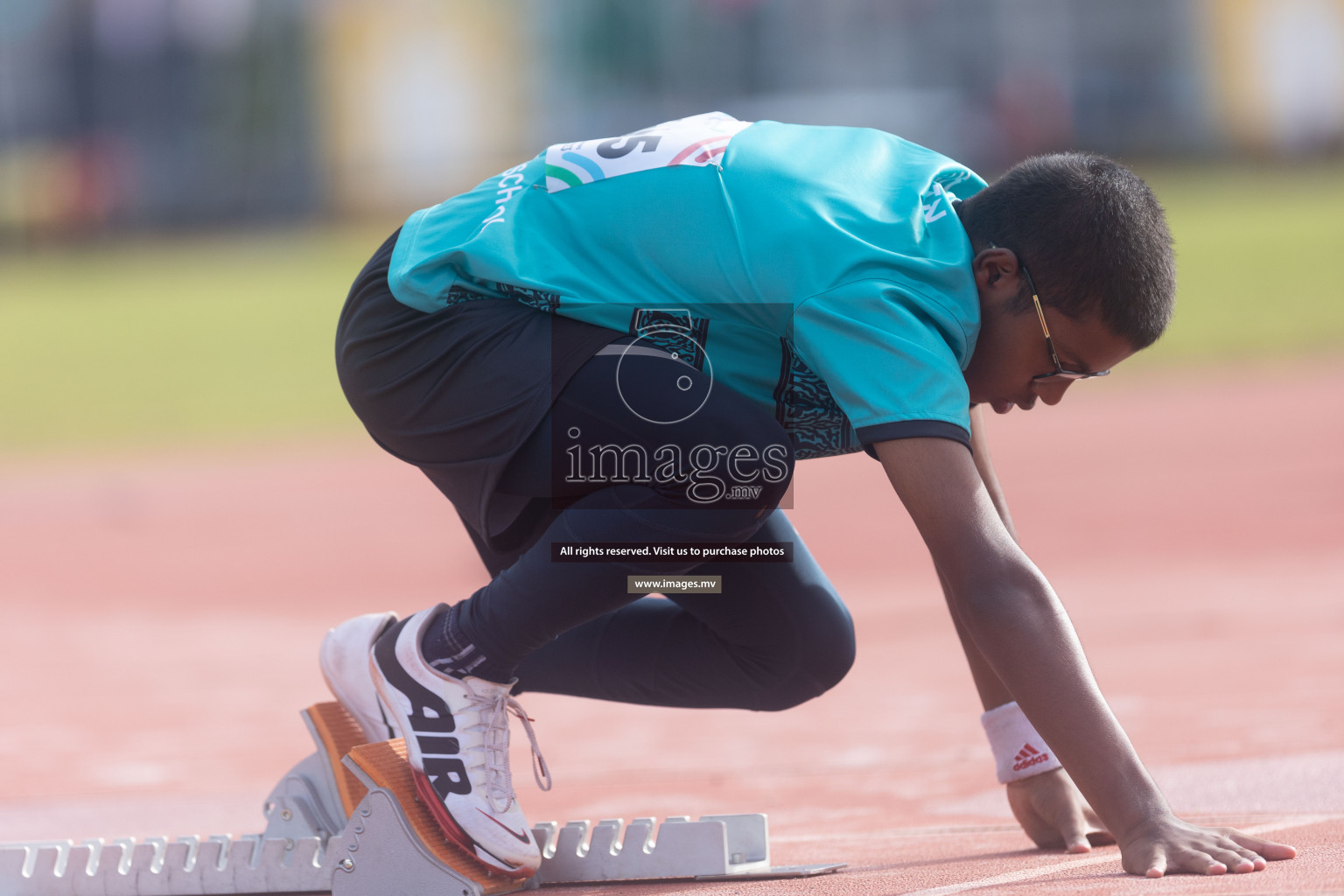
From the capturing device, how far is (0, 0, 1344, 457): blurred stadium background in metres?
26.1

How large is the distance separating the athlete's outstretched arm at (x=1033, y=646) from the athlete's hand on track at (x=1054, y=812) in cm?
49

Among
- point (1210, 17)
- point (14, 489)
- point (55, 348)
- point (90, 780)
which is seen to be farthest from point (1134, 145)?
point (90, 780)

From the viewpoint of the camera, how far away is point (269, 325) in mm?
19125

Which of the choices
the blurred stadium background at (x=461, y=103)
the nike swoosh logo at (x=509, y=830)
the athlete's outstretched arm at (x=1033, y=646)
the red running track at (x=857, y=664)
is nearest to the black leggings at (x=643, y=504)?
the nike swoosh logo at (x=509, y=830)

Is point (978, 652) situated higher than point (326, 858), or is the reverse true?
point (978, 652)

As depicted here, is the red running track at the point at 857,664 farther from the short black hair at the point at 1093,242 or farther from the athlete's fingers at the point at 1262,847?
the short black hair at the point at 1093,242

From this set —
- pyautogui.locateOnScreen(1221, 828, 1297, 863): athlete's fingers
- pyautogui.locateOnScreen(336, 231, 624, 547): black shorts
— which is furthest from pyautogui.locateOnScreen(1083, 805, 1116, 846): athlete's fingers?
pyautogui.locateOnScreen(336, 231, 624, 547): black shorts

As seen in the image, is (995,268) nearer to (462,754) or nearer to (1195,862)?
(1195,862)

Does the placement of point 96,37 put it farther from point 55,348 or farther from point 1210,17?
point 1210,17

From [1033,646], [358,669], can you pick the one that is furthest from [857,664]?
[1033,646]

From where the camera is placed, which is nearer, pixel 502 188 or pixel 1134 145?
pixel 502 188

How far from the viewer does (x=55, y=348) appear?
18578mm

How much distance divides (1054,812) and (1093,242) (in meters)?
1.05

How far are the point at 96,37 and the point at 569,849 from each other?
3819cm
